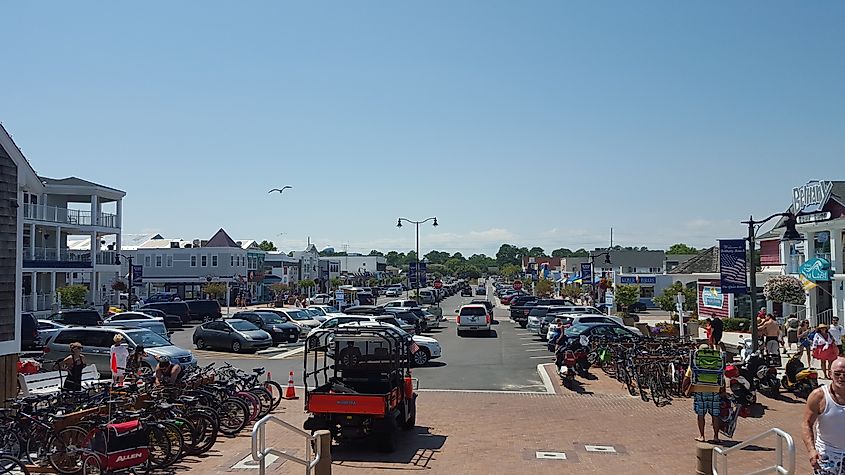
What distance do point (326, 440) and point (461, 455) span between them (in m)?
3.68

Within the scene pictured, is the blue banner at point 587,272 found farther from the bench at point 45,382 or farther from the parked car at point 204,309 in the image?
the bench at point 45,382

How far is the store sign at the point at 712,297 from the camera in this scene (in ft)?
154

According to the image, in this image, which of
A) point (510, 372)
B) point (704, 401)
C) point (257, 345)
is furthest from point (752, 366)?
point (257, 345)

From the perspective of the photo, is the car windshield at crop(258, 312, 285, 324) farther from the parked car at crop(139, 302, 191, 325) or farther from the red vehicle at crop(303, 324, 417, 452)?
the red vehicle at crop(303, 324, 417, 452)

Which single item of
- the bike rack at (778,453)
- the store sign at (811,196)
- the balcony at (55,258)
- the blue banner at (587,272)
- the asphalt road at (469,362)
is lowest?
the asphalt road at (469,362)

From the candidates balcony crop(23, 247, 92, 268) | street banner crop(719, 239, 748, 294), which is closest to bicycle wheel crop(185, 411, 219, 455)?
street banner crop(719, 239, 748, 294)

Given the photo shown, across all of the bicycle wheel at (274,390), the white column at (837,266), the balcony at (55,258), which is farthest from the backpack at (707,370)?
the balcony at (55,258)

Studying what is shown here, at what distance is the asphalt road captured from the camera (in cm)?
2231

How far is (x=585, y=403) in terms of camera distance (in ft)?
61.3

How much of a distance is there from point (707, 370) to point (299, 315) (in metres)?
29.4

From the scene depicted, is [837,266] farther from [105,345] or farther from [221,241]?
[221,241]

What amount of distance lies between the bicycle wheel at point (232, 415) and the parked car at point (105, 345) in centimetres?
816

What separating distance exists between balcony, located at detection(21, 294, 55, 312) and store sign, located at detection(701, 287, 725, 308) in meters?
40.1

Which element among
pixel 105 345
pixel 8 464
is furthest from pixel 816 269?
pixel 8 464
